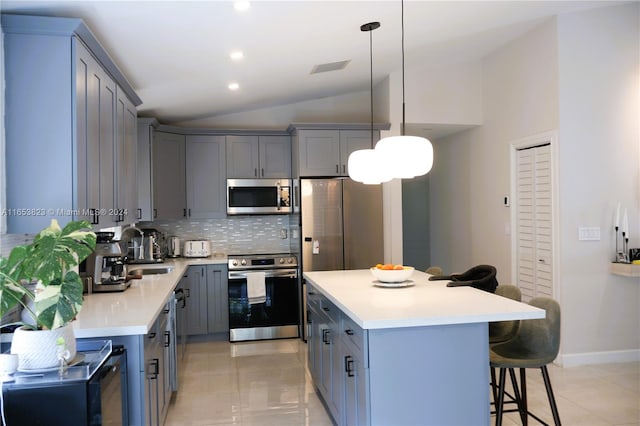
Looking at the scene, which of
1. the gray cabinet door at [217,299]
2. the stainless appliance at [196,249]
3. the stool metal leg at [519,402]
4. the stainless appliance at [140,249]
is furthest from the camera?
the stainless appliance at [196,249]

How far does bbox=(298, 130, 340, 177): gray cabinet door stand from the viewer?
5.43 meters

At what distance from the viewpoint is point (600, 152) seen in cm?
438

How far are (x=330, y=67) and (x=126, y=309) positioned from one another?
3.03 m

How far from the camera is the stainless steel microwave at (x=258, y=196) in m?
5.65

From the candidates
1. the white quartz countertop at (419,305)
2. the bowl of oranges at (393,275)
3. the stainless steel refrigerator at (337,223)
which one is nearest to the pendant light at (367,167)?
the bowl of oranges at (393,275)

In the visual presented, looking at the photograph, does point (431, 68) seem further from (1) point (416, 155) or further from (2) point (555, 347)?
(2) point (555, 347)

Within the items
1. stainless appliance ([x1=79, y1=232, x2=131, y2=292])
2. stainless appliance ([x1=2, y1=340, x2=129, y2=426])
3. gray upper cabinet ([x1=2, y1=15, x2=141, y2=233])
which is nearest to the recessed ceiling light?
gray upper cabinet ([x1=2, y1=15, x2=141, y2=233])

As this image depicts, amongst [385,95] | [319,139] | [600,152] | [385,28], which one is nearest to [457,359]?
[385,28]

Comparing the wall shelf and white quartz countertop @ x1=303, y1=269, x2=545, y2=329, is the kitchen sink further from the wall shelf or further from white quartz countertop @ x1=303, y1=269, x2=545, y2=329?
the wall shelf

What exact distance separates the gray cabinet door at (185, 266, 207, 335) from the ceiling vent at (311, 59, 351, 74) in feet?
7.87

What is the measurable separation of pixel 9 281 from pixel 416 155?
1922mm

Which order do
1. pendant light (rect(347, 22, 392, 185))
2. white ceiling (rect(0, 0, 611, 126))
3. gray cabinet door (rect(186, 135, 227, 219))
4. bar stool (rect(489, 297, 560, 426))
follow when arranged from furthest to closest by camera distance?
gray cabinet door (rect(186, 135, 227, 219)), pendant light (rect(347, 22, 392, 185)), white ceiling (rect(0, 0, 611, 126)), bar stool (rect(489, 297, 560, 426))

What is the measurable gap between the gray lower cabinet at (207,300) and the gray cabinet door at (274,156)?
48.2 inches

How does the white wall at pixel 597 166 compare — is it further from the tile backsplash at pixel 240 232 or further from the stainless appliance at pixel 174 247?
the stainless appliance at pixel 174 247
